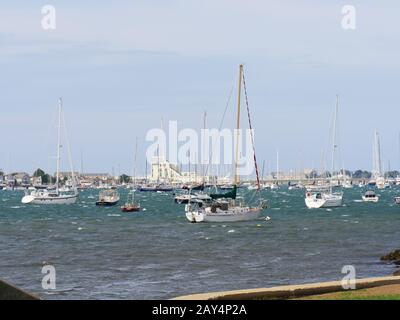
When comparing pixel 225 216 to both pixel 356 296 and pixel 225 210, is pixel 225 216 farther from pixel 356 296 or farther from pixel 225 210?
pixel 356 296

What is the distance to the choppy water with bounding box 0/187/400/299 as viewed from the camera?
124 ft

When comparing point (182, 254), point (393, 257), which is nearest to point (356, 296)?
point (393, 257)

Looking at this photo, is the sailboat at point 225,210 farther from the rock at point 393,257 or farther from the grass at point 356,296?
the grass at point 356,296

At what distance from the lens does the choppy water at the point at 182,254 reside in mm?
37875

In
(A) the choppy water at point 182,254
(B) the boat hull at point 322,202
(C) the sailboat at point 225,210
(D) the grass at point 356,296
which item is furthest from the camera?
(B) the boat hull at point 322,202

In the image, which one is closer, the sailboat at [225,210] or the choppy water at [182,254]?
the choppy water at [182,254]

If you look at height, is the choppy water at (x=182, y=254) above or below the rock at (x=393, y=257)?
below

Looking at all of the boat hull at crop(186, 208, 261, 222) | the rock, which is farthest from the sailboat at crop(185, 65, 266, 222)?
the rock

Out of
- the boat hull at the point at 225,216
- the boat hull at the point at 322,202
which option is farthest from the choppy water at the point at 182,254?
the boat hull at the point at 322,202

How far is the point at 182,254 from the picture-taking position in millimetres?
53719

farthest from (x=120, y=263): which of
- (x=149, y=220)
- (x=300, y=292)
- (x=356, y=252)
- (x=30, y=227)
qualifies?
(x=149, y=220)

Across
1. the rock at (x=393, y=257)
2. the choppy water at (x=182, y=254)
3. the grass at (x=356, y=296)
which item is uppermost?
the grass at (x=356, y=296)

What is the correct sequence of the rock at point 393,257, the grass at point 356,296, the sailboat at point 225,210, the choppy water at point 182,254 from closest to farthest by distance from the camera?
the grass at point 356,296, the choppy water at point 182,254, the rock at point 393,257, the sailboat at point 225,210
